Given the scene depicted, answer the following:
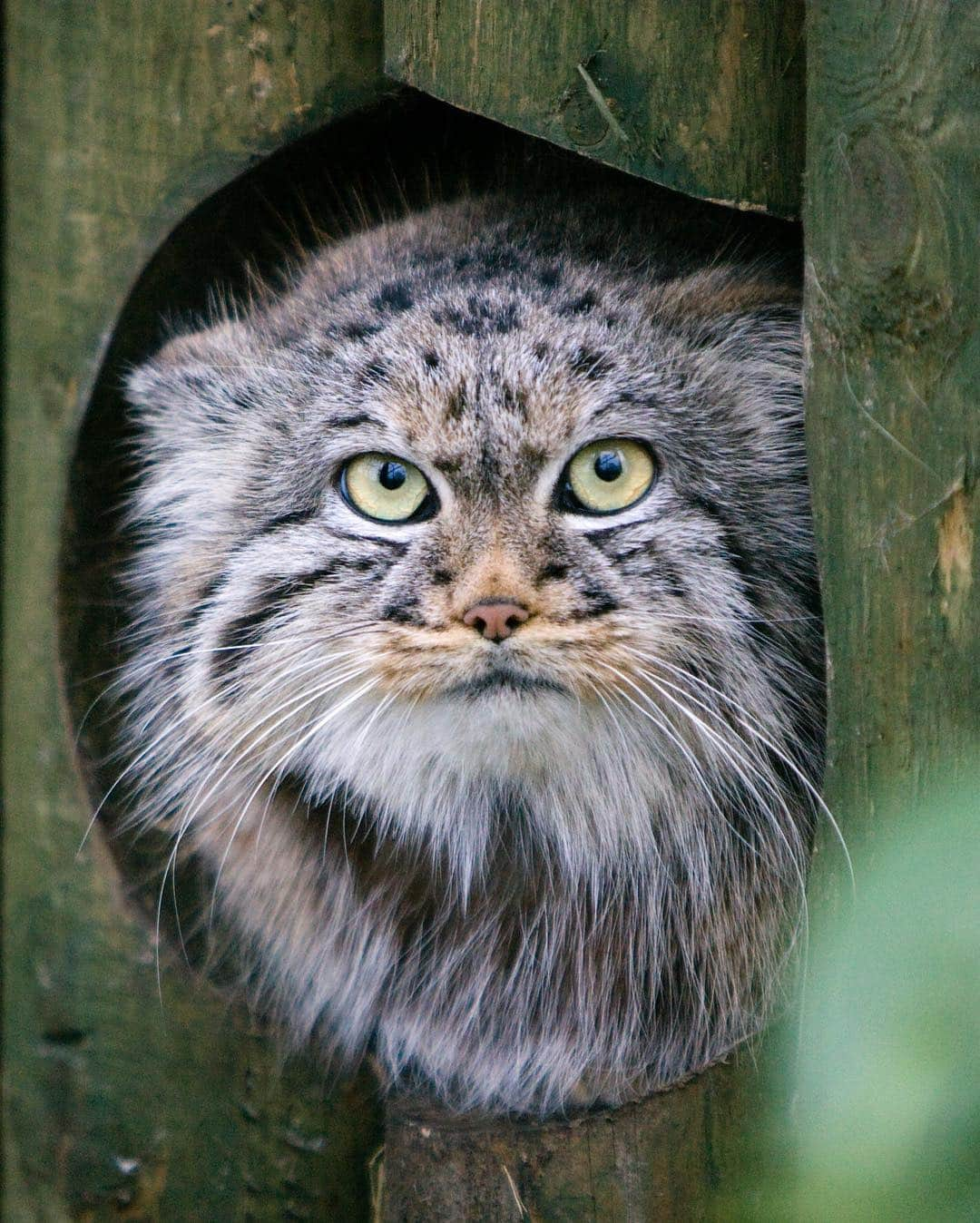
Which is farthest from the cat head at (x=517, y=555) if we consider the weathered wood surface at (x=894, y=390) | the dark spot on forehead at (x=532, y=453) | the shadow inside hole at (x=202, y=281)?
the weathered wood surface at (x=894, y=390)

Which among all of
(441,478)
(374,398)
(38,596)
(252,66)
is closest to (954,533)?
(441,478)

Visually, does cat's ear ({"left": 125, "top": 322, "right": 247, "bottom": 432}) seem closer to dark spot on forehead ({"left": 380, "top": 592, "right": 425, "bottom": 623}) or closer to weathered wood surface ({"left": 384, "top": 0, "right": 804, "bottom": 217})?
dark spot on forehead ({"left": 380, "top": 592, "right": 425, "bottom": 623})

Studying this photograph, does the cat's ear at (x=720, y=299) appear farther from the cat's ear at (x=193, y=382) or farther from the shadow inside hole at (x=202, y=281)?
the cat's ear at (x=193, y=382)

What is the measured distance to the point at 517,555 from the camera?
73.7 inches

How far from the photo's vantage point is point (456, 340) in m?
2.04

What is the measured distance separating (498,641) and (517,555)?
14cm

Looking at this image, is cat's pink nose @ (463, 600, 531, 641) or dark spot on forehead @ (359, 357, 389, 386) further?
dark spot on forehead @ (359, 357, 389, 386)

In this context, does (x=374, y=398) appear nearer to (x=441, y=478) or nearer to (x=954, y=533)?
(x=441, y=478)

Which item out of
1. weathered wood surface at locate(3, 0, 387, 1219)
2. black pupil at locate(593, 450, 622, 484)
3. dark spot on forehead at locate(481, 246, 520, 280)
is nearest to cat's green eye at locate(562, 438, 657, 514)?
black pupil at locate(593, 450, 622, 484)

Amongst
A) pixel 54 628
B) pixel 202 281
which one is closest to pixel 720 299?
pixel 202 281

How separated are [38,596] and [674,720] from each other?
1.24 m

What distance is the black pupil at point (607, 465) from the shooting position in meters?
2.00

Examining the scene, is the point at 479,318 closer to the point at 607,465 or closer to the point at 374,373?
the point at 374,373

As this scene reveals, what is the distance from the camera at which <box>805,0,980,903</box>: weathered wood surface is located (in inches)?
57.9
